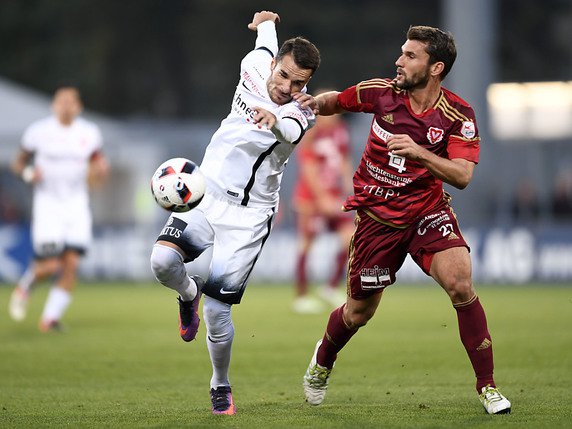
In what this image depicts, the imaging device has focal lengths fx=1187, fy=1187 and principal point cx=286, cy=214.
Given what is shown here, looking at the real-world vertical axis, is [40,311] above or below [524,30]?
below

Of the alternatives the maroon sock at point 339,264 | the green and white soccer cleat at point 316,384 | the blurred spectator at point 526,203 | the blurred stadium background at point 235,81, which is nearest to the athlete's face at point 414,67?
the green and white soccer cleat at point 316,384

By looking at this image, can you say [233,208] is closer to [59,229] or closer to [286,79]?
[286,79]

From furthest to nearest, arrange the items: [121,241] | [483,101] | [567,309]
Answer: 1. [483,101]
2. [121,241]
3. [567,309]

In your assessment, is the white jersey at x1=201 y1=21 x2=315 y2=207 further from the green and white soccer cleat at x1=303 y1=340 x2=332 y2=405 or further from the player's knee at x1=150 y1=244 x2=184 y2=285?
the green and white soccer cleat at x1=303 y1=340 x2=332 y2=405

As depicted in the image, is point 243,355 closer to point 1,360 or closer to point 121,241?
point 1,360

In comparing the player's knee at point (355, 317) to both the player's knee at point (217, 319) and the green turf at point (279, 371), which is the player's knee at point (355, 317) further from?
the player's knee at point (217, 319)

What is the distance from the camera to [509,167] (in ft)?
69.5

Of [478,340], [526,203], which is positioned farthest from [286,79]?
[526,203]

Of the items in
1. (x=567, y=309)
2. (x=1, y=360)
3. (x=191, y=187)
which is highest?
(x=191, y=187)

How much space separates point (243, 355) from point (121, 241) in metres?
10.6

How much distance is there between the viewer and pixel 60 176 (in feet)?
43.1

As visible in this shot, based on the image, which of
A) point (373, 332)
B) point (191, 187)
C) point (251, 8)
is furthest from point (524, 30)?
point (191, 187)

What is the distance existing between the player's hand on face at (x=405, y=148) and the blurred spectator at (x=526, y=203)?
1375cm

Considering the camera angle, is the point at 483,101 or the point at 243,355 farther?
the point at 483,101
